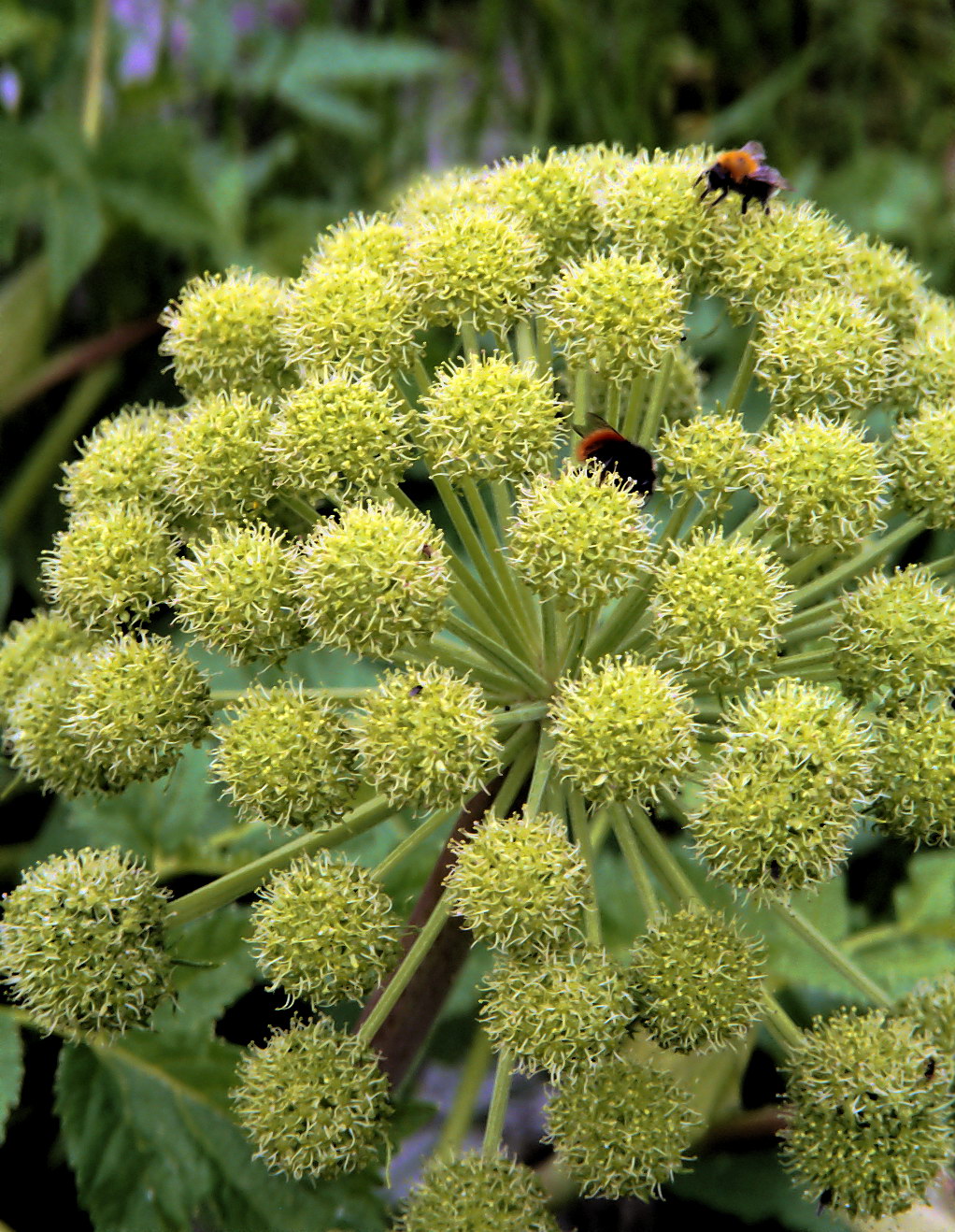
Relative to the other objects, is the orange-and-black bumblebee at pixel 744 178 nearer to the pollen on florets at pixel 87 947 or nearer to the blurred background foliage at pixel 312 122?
the pollen on florets at pixel 87 947

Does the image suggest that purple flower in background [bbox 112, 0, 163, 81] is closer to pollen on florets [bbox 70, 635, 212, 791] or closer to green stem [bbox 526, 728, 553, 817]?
pollen on florets [bbox 70, 635, 212, 791]

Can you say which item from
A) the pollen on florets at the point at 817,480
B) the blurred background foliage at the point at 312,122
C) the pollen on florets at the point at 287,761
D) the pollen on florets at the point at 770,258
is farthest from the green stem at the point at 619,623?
the blurred background foliage at the point at 312,122

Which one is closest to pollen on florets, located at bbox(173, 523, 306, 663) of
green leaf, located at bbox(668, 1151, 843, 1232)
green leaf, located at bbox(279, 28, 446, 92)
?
green leaf, located at bbox(668, 1151, 843, 1232)

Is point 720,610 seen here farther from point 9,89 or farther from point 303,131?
point 9,89

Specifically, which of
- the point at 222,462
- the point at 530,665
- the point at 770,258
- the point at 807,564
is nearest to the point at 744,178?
the point at 770,258

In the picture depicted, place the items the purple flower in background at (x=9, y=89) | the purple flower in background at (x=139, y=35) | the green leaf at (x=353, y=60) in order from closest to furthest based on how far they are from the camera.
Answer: the purple flower in background at (x=9, y=89), the green leaf at (x=353, y=60), the purple flower in background at (x=139, y=35)

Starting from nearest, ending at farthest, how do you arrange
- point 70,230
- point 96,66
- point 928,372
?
point 928,372
point 70,230
point 96,66
